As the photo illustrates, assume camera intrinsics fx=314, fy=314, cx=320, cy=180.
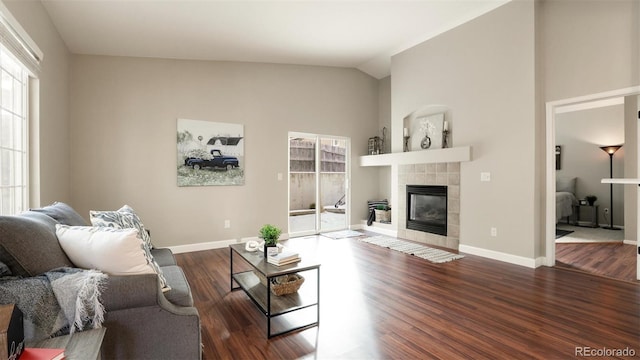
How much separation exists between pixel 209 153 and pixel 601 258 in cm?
556

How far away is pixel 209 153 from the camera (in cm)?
478

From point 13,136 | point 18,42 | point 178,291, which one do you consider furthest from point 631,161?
point 13,136

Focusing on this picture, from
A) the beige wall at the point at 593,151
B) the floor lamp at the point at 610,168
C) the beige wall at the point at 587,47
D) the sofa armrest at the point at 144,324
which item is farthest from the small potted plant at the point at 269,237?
the beige wall at the point at 593,151

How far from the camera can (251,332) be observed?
2268 millimetres

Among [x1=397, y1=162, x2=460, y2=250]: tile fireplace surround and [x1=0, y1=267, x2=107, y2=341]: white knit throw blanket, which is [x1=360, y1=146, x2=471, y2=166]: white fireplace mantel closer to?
[x1=397, y1=162, x2=460, y2=250]: tile fireplace surround

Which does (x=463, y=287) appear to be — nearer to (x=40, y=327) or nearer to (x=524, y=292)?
(x=524, y=292)

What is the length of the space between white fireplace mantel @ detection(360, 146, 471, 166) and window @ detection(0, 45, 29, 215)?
474 centimetres

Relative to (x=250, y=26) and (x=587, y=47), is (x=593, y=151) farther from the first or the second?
(x=250, y=26)

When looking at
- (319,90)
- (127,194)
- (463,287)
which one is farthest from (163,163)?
(463,287)

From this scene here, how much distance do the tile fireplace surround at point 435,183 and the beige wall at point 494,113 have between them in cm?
12

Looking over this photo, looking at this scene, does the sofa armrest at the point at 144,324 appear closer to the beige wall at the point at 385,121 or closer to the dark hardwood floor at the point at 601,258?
the dark hardwood floor at the point at 601,258

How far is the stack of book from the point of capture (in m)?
2.38

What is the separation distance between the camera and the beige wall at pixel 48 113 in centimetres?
272

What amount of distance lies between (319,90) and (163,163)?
9.76 ft
